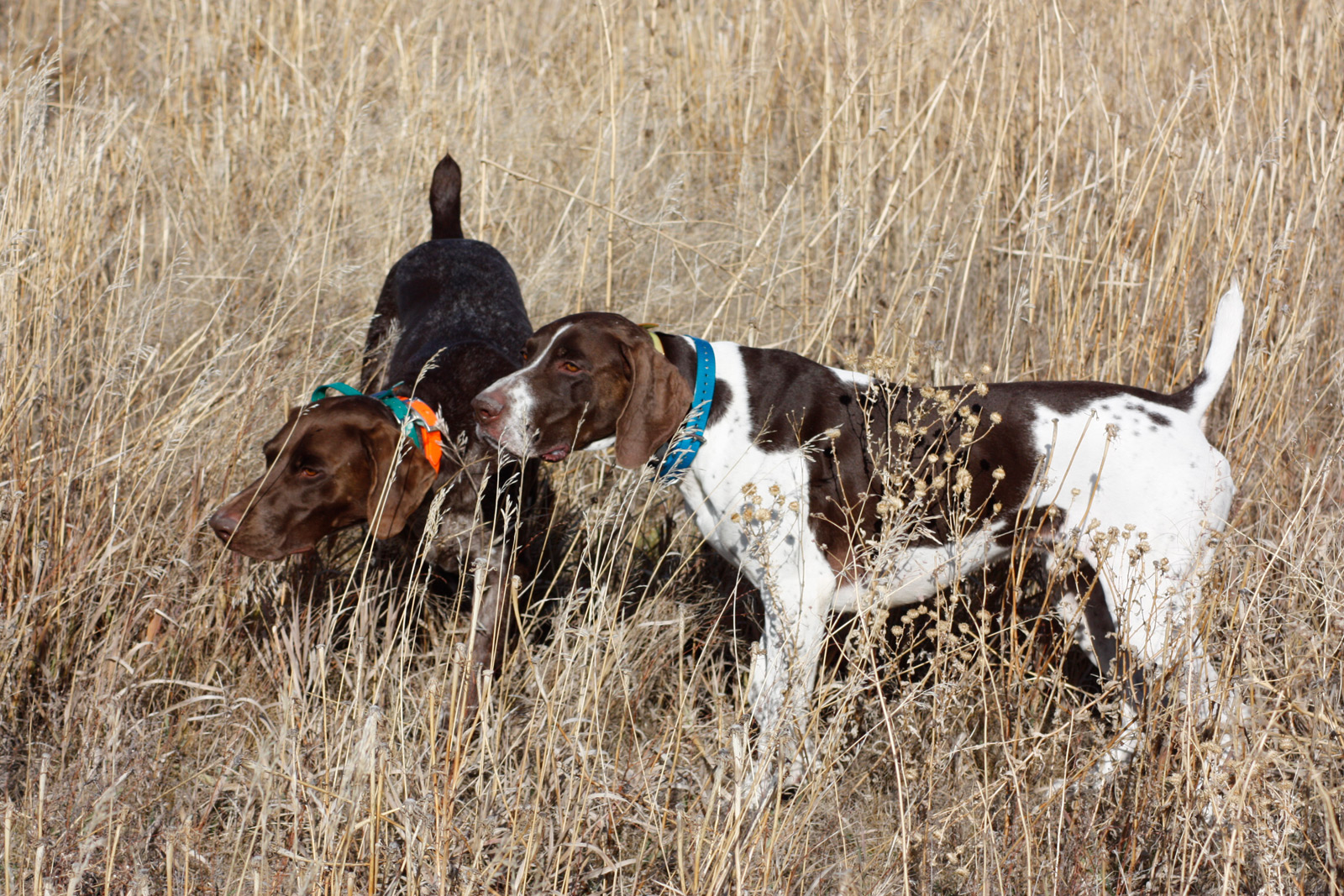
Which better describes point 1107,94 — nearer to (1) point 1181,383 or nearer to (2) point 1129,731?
(1) point 1181,383

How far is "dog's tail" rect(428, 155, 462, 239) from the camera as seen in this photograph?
441 cm

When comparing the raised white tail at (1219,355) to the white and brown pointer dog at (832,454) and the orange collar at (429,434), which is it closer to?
the white and brown pointer dog at (832,454)

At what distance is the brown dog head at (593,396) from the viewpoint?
2.92m

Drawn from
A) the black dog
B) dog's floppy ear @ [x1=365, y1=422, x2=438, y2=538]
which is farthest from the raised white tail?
dog's floppy ear @ [x1=365, y1=422, x2=438, y2=538]

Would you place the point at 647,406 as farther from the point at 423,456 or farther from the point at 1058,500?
the point at 1058,500

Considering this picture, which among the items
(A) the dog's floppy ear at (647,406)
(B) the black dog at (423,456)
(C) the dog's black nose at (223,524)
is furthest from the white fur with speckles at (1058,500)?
(C) the dog's black nose at (223,524)

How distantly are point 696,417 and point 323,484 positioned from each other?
3.08 feet

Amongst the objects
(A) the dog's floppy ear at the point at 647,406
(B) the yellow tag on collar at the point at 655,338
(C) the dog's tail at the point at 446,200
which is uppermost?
(C) the dog's tail at the point at 446,200

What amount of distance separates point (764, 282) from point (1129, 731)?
89.9 inches

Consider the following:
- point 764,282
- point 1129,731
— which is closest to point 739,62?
point 764,282

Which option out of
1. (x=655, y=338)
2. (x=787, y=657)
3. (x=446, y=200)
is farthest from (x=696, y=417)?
(x=446, y=200)

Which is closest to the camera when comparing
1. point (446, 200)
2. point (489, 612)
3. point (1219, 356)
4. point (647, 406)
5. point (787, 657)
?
point (787, 657)

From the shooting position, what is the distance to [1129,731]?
8.50 feet

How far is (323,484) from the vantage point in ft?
9.74
